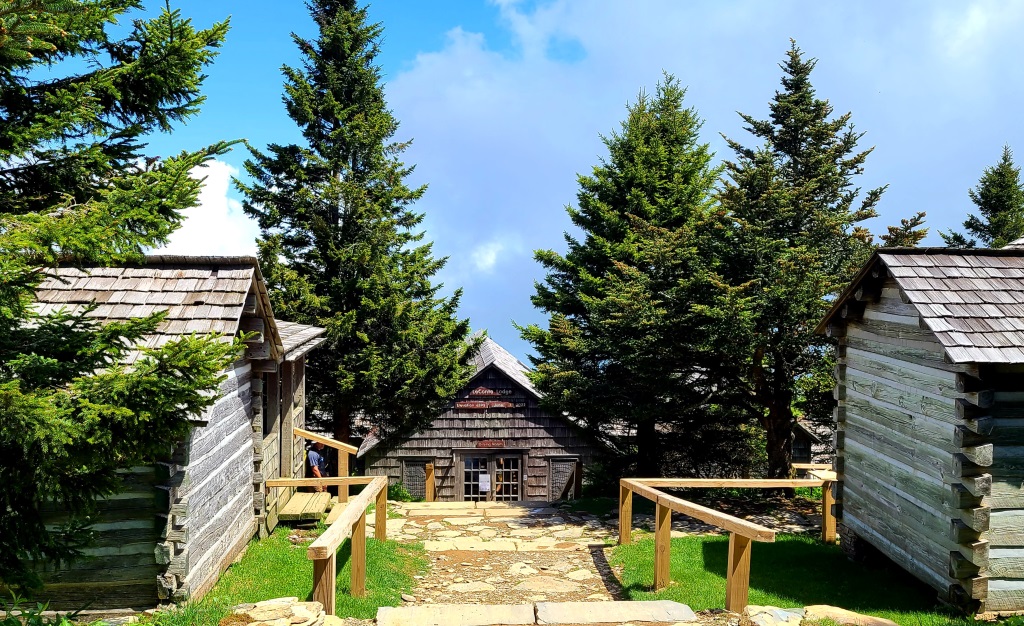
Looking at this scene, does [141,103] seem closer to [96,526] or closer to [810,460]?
[96,526]

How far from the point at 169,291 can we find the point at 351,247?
9.84 m

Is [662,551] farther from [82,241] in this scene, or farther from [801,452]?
[801,452]

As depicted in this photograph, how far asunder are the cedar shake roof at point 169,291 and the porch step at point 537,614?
3.80 meters

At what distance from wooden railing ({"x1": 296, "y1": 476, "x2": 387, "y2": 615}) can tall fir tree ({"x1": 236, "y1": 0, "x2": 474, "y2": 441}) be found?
817cm

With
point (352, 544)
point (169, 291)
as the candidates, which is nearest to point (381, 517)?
point (352, 544)

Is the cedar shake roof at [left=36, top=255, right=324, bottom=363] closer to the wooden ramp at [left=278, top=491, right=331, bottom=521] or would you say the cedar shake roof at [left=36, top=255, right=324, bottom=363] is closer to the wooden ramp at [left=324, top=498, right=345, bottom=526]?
the wooden ramp at [left=278, top=491, right=331, bottom=521]

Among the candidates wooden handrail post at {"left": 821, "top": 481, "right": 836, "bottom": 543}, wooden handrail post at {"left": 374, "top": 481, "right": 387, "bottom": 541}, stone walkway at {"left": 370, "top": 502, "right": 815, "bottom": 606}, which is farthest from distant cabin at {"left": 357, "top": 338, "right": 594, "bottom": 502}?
wooden handrail post at {"left": 374, "top": 481, "right": 387, "bottom": 541}

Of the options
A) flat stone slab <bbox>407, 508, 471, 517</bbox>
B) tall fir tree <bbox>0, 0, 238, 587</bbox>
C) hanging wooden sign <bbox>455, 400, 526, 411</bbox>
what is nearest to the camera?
tall fir tree <bbox>0, 0, 238, 587</bbox>

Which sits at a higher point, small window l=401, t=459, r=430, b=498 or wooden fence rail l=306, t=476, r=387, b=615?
wooden fence rail l=306, t=476, r=387, b=615

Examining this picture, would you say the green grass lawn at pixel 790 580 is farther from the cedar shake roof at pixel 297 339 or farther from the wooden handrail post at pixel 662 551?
the cedar shake roof at pixel 297 339

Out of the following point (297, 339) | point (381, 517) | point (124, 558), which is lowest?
point (381, 517)

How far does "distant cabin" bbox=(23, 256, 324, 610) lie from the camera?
784 centimetres

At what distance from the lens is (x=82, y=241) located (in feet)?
17.4

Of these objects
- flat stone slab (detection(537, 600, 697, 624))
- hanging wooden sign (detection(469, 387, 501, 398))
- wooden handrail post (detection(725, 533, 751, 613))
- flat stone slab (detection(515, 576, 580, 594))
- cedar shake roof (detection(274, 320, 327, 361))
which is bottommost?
flat stone slab (detection(515, 576, 580, 594))
